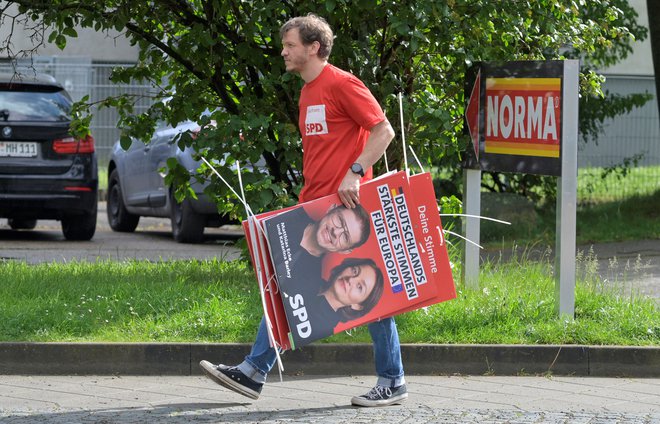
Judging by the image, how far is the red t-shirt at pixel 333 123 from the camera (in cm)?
614

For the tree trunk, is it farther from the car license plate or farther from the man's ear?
the man's ear

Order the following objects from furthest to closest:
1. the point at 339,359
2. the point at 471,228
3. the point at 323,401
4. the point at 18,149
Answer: the point at 18,149 < the point at 471,228 < the point at 339,359 < the point at 323,401

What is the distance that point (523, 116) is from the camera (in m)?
8.22

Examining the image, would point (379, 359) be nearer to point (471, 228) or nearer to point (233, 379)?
point (233, 379)

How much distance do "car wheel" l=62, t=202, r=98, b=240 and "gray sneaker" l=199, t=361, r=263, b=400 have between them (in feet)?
25.1

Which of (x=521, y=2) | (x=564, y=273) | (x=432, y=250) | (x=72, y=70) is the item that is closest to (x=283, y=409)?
(x=432, y=250)

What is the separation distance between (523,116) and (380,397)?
8.52 feet

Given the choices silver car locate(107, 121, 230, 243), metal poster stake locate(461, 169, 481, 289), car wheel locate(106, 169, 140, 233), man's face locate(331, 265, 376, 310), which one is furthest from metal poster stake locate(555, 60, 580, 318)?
car wheel locate(106, 169, 140, 233)

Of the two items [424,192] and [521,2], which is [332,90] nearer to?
[424,192]

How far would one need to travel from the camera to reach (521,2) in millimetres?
8883

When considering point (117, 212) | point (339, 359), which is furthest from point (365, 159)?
point (117, 212)

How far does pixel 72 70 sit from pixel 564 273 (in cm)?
1720

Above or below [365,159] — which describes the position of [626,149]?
below

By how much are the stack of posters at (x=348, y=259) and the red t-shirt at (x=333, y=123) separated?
178 mm
